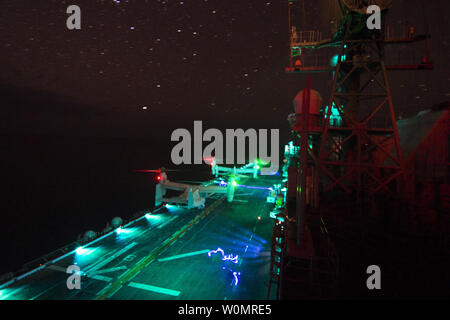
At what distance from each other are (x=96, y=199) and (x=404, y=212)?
7175 cm

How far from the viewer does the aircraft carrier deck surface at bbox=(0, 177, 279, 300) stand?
11.4 m

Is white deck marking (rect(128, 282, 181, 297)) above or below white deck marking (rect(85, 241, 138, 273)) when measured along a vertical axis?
below

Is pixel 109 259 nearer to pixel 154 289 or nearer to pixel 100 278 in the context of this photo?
pixel 100 278

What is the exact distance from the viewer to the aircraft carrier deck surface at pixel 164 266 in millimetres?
11375

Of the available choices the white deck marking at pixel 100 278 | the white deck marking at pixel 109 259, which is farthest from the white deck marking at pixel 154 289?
the white deck marking at pixel 109 259

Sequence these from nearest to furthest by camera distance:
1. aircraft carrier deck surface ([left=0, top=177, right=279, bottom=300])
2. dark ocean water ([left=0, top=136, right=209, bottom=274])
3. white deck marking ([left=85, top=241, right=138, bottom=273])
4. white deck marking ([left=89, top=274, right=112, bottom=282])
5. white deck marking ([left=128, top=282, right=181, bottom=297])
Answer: white deck marking ([left=128, top=282, right=181, bottom=297]) < aircraft carrier deck surface ([left=0, top=177, right=279, bottom=300]) < white deck marking ([left=89, top=274, right=112, bottom=282]) < white deck marking ([left=85, top=241, right=138, bottom=273]) < dark ocean water ([left=0, top=136, right=209, bottom=274])

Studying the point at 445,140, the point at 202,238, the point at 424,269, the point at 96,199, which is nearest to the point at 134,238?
the point at 202,238

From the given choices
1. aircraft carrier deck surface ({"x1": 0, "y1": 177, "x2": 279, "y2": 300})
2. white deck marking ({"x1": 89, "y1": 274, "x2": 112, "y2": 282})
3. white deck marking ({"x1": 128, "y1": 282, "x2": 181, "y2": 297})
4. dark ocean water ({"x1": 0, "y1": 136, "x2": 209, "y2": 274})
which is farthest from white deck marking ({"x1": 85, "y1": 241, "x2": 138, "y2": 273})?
dark ocean water ({"x1": 0, "y1": 136, "x2": 209, "y2": 274})

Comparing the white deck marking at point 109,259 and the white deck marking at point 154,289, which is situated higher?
the white deck marking at point 109,259

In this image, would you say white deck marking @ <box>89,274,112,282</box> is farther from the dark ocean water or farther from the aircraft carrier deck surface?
the dark ocean water

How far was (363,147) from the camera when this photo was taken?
16859mm

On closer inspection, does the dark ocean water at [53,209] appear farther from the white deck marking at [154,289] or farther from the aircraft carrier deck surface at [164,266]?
the white deck marking at [154,289]
